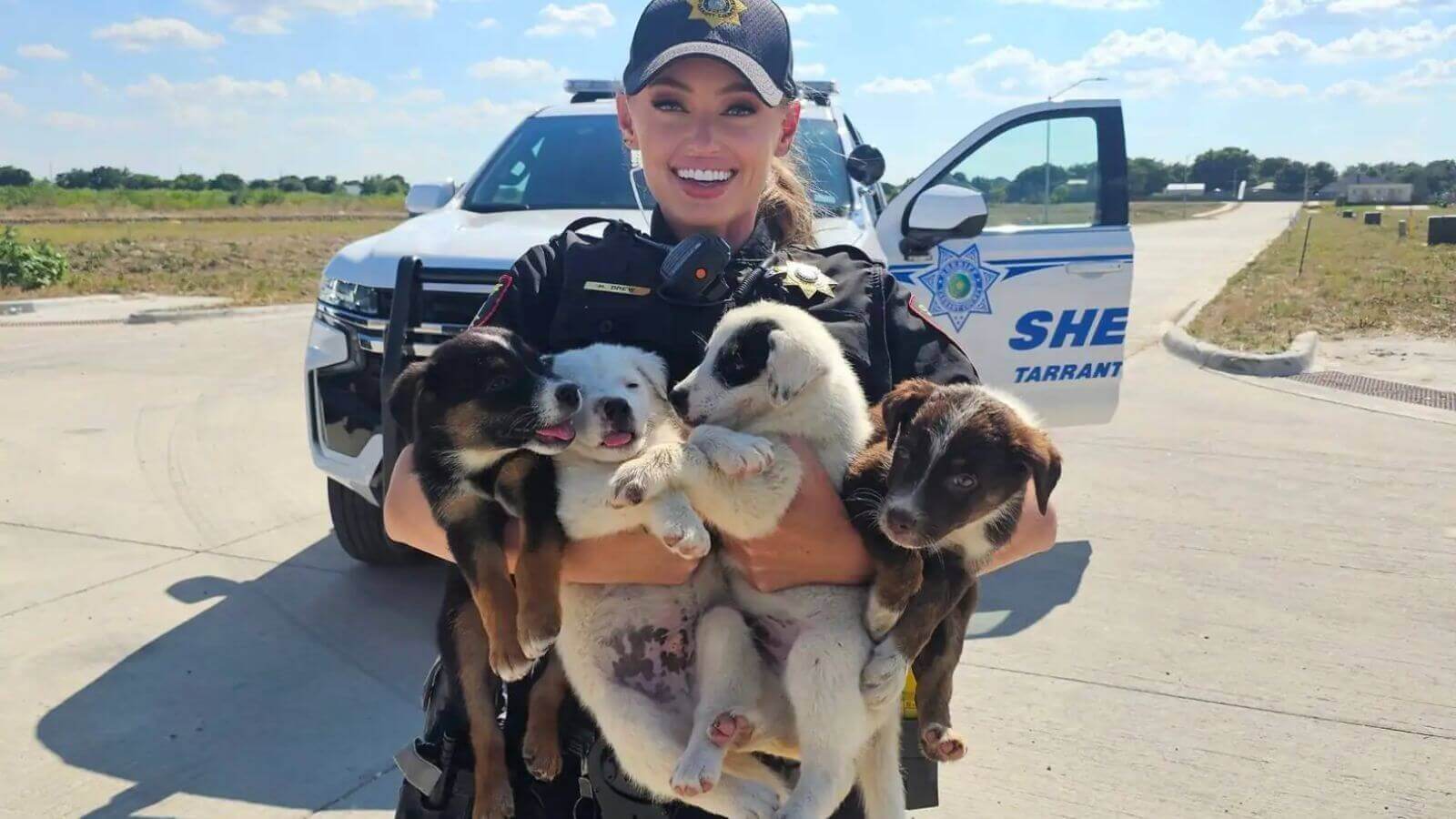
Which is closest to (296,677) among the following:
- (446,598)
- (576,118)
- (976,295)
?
(446,598)

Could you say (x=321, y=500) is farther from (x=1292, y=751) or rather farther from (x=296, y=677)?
(x=1292, y=751)

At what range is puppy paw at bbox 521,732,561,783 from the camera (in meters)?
2.53

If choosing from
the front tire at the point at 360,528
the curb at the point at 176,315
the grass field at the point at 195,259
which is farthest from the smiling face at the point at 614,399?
the grass field at the point at 195,259

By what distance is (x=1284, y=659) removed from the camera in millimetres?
5266

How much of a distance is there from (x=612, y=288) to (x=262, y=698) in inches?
119

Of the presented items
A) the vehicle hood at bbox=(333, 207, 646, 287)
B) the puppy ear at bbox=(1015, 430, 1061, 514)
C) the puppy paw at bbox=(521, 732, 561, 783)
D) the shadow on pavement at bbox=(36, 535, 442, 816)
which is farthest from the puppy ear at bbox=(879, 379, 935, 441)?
the vehicle hood at bbox=(333, 207, 646, 287)

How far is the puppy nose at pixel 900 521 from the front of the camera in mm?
2262

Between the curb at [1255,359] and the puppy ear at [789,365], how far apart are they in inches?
459

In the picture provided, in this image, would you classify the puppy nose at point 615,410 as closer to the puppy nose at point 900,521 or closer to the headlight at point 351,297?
the puppy nose at point 900,521

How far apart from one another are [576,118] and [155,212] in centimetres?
6529

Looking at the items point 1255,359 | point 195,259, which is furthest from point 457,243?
point 195,259

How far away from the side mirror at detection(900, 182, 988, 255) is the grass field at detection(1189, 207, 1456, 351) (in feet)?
28.8

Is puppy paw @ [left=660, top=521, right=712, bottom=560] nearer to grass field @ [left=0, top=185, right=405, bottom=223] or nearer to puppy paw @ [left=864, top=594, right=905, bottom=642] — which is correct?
puppy paw @ [left=864, top=594, right=905, bottom=642]

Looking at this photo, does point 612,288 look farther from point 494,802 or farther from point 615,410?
point 494,802
